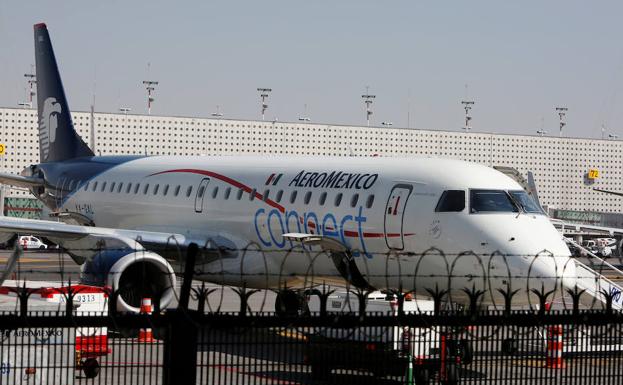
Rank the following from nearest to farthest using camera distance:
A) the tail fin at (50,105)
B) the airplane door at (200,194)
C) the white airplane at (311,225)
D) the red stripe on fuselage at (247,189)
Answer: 1. the white airplane at (311,225)
2. the red stripe on fuselage at (247,189)
3. the airplane door at (200,194)
4. the tail fin at (50,105)

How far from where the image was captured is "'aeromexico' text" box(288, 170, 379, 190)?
70.0 ft

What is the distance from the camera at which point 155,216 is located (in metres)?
27.8

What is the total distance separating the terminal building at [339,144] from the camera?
156625 millimetres

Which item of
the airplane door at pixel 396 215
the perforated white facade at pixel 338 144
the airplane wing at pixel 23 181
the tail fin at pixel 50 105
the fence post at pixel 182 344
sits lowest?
the fence post at pixel 182 344

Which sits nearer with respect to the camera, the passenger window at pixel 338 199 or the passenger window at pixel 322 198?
the passenger window at pixel 338 199

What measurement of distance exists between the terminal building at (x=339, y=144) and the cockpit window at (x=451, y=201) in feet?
436

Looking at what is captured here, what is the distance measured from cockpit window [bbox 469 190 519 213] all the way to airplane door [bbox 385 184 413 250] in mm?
1324

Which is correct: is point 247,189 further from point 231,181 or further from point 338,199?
point 338,199

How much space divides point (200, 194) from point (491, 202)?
900cm

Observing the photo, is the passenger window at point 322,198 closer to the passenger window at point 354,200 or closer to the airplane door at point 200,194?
the passenger window at point 354,200

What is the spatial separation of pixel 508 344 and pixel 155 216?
18444 millimetres

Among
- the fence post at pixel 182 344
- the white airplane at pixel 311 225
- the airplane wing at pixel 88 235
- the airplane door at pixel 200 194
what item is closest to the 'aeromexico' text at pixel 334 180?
the white airplane at pixel 311 225

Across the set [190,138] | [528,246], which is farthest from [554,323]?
[190,138]

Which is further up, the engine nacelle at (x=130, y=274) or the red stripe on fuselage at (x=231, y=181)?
the red stripe on fuselage at (x=231, y=181)
